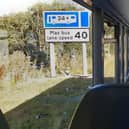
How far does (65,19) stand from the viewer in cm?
308

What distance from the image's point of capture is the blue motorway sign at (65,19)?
280 centimetres

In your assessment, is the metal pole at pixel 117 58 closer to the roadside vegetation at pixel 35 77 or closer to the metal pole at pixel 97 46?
the metal pole at pixel 97 46

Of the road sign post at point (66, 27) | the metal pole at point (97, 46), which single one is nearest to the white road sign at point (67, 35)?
the road sign post at point (66, 27)

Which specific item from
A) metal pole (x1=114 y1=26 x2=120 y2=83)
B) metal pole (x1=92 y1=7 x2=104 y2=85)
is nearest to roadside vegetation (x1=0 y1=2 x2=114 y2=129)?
metal pole (x1=92 y1=7 x2=104 y2=85)

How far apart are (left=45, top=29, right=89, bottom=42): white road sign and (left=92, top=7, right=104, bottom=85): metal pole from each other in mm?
201

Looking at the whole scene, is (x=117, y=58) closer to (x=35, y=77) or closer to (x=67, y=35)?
(x=67, y=35)

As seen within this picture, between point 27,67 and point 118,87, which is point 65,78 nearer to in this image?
point 27,67

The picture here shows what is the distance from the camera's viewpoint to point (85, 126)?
185 centimetres

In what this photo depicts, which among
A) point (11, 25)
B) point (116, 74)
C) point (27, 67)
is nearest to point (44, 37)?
point (27, 67)

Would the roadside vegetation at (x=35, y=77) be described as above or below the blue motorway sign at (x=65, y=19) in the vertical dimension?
below

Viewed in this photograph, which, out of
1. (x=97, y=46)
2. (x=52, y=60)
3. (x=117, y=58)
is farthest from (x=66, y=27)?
(x=117, y=58)

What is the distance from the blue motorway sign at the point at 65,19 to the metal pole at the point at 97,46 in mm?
299

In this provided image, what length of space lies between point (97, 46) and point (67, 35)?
0.71m

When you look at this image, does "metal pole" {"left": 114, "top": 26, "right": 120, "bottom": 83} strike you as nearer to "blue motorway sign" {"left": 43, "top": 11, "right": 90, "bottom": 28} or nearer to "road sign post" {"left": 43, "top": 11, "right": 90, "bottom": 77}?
"road sign post" {"left": 43, "top": 11, "right": 90, "bottom": 77}
